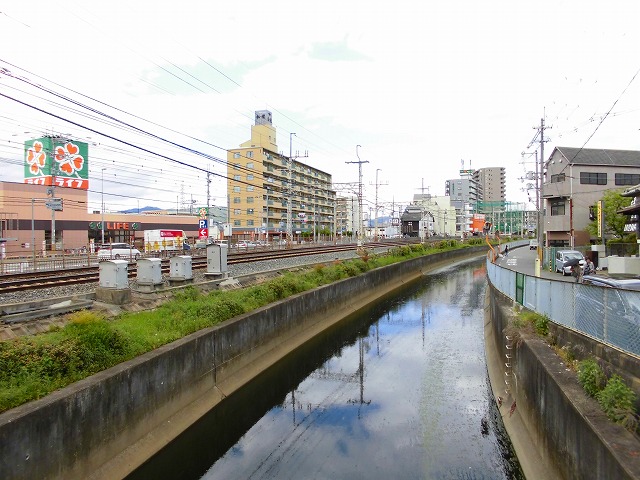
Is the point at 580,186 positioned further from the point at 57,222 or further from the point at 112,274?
the point at 57,222

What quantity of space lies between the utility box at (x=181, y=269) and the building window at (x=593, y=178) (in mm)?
46966

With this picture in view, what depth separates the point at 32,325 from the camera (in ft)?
34.2

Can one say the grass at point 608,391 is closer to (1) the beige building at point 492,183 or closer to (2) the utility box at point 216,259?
(2) the utility box at point 216,259

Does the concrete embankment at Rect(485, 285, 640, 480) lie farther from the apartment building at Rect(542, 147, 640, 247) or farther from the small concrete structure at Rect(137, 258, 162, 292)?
the apartment building at Rect(542, 147, 640, 247)

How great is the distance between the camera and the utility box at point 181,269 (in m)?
16.9

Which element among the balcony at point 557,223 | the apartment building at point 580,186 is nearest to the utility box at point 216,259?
the apartment building at point 580,186

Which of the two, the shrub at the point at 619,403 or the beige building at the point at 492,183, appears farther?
the beige building at the point at 492,183

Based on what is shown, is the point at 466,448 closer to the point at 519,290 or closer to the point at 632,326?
the point at 632,326

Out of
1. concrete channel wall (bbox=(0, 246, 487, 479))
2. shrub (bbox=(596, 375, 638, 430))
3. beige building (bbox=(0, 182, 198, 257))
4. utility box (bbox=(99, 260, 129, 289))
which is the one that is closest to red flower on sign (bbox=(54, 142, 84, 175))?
beige building (bbox=(0, 182, 198, 257))

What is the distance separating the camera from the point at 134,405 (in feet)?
27.8

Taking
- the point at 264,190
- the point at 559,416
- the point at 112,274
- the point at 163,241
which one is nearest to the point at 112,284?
the point at 112,274

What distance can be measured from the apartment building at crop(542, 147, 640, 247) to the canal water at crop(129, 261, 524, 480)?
116 ft

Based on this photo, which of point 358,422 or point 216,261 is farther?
point 216,261

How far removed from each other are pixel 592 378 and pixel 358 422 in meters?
6.36
